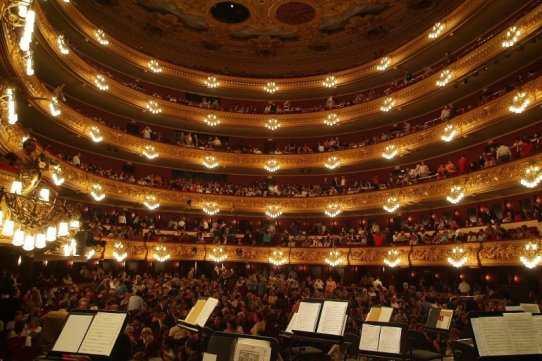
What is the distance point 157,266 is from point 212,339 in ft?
75.3

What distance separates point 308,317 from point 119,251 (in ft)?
57.8

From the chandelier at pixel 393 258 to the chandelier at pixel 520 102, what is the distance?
9212mm

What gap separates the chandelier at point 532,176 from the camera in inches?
591

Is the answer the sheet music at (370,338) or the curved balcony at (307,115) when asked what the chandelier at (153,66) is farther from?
the sheet music at (370,338)

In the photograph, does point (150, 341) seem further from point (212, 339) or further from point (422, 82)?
point (422, 82)

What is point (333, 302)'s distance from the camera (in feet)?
20.8

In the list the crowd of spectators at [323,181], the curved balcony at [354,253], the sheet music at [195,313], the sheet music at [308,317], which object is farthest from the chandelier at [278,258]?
the sheet music at [308,317]

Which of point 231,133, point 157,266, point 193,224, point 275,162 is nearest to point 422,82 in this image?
point 275,162

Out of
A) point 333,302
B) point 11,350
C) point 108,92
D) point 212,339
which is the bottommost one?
point 11,350

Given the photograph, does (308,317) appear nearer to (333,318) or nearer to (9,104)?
(333,318)

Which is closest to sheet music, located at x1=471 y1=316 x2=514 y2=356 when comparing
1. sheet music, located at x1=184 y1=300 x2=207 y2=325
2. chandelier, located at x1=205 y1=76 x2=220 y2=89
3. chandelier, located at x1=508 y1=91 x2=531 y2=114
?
sheet music, located at x1=184 y1=300 x2=207 y2=325

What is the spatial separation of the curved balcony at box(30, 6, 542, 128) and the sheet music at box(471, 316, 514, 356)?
54.5ft

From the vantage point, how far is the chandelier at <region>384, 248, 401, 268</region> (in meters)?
21.7

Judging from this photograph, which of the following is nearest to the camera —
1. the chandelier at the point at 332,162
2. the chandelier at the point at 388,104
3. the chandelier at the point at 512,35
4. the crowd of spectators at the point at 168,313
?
the crowd of spectators at the point at 168,313
